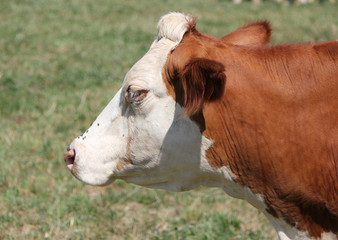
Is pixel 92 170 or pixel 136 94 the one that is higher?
pixel 136 94

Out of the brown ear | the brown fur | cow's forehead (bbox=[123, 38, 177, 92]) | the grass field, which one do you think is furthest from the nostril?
the grass field

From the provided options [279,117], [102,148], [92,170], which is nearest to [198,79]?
[279,117]

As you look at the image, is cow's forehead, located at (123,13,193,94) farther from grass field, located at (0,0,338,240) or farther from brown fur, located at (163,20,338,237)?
grass field, located at (0,0,338,240)

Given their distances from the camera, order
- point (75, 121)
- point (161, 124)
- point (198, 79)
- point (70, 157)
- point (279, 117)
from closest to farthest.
Answer: point (198, 79)
point (279, 117)
point (161, 124)
point (70, 157)
point (75, 121)

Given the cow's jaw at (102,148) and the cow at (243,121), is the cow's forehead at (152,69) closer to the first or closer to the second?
the cow at (243,121)

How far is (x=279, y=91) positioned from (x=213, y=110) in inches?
12.1

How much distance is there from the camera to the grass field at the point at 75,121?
412 centimetres

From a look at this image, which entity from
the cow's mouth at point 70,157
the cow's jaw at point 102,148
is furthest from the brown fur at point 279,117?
the cow's mouth at point 70,157

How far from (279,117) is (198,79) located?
1.37 feet

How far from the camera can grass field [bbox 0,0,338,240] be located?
162 inches

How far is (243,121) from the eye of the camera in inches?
93.6

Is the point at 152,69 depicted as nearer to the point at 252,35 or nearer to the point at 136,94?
the point at 136,94

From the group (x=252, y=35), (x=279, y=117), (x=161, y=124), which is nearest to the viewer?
(x=279, y=117)

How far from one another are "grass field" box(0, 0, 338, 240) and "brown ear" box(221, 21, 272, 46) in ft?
5.55
